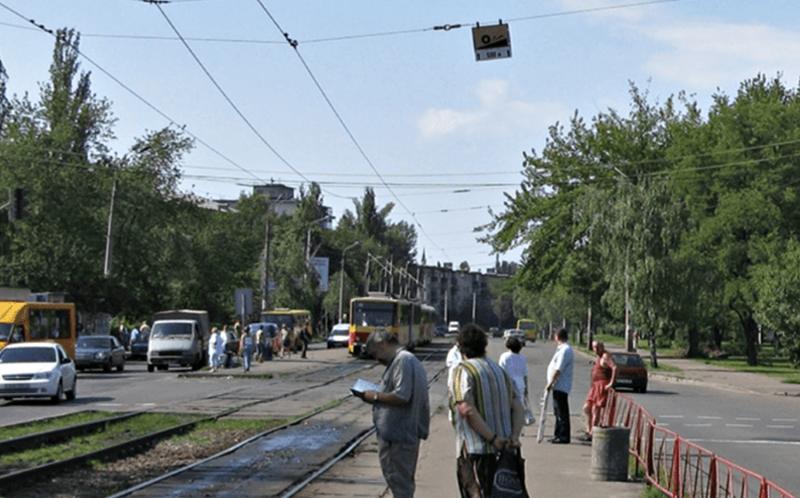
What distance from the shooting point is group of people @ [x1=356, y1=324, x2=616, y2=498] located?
30.0 ft

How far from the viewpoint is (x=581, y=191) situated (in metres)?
74.8

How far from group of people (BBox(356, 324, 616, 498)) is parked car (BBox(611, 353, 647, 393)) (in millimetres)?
30830

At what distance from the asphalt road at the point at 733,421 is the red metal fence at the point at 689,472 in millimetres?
1843

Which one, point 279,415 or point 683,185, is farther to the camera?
point 683,185

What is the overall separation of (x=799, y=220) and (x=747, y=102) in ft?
24.7

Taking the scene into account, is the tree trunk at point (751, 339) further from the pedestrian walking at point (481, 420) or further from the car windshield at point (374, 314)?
the pedestrian walking at point (481, 420)

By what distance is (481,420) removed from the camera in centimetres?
905

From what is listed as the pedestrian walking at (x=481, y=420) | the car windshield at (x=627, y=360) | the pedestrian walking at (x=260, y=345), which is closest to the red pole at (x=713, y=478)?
the pedestrian walking at (x=481, y=420)

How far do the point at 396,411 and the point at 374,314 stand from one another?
54.8 meters

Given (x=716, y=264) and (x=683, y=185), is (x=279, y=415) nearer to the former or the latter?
(x=716, y=264)

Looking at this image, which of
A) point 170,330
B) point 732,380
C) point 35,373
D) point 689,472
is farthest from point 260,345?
point 689,472

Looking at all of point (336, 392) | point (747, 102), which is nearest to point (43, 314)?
point (336, 392)

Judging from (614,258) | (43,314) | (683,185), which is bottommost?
(43,314)

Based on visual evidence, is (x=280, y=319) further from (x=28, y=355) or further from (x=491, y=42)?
(x=491, y=42)
